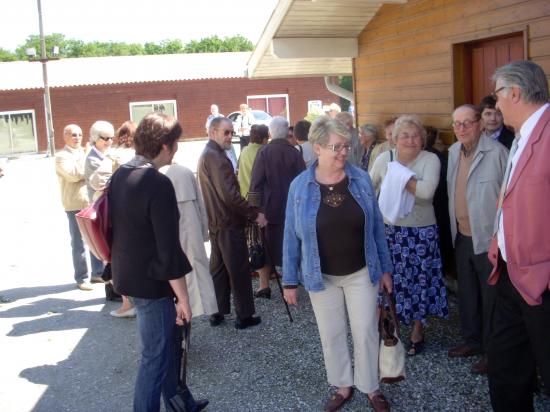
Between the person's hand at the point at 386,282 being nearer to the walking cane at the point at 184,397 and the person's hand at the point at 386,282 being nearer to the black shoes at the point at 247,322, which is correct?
the walking cane at the point at 184,397

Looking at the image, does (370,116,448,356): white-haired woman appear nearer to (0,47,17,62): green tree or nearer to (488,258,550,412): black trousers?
(488,258,550,412): black trousers

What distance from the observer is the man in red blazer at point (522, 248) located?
2555 millimetres

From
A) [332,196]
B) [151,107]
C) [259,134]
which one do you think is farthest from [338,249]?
[151,107]

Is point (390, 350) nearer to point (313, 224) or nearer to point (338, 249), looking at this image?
point (338, 249)

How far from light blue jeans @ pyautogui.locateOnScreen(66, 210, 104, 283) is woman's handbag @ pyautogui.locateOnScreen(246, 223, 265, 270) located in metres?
2.18

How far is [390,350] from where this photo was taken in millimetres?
3623

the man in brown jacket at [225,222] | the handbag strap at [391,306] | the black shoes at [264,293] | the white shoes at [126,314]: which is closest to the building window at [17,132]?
the white shoes at [126,314]

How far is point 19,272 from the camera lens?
326 inches

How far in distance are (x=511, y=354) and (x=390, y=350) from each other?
2.81 ft

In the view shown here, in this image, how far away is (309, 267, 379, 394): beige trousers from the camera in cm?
355

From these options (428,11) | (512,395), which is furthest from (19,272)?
(512,395)

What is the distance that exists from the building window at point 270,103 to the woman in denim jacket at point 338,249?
29.4m

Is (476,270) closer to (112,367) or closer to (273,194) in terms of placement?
(273,194)

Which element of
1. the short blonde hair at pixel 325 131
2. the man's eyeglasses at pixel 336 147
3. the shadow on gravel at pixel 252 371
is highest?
the short blonde hair at pixel 325 131
